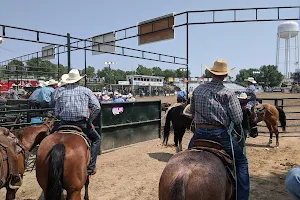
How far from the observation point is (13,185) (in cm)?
415

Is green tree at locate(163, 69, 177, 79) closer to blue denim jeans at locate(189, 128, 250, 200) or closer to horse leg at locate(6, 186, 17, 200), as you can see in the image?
horse leg at locate(6, 186, 17, 200)

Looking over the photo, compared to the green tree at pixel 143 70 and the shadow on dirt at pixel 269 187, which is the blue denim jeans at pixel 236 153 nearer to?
the shadow on dirt at pixel 269 187

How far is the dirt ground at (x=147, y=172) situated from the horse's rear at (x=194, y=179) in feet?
8.36

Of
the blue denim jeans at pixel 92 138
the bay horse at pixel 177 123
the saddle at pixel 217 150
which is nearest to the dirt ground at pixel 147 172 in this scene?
the bay horse at pixel 177 123

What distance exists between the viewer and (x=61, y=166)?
3.39m

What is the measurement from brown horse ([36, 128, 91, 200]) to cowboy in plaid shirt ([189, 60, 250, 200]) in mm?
1702

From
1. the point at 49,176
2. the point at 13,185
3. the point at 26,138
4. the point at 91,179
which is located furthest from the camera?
the point at 91,179

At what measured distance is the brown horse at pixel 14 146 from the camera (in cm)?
385

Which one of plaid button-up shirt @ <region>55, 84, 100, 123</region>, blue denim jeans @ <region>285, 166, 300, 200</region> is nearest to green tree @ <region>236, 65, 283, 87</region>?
plaid button-up shirt @ <region>55, 84, 100, 123</region>

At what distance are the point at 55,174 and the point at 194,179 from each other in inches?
73.6

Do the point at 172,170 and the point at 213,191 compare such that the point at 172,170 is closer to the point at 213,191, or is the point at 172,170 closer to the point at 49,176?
the point at 213,191

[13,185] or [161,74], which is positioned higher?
[161,74]

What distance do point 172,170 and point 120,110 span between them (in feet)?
20.4

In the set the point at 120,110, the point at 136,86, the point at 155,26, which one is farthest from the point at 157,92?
the point at 120,110
